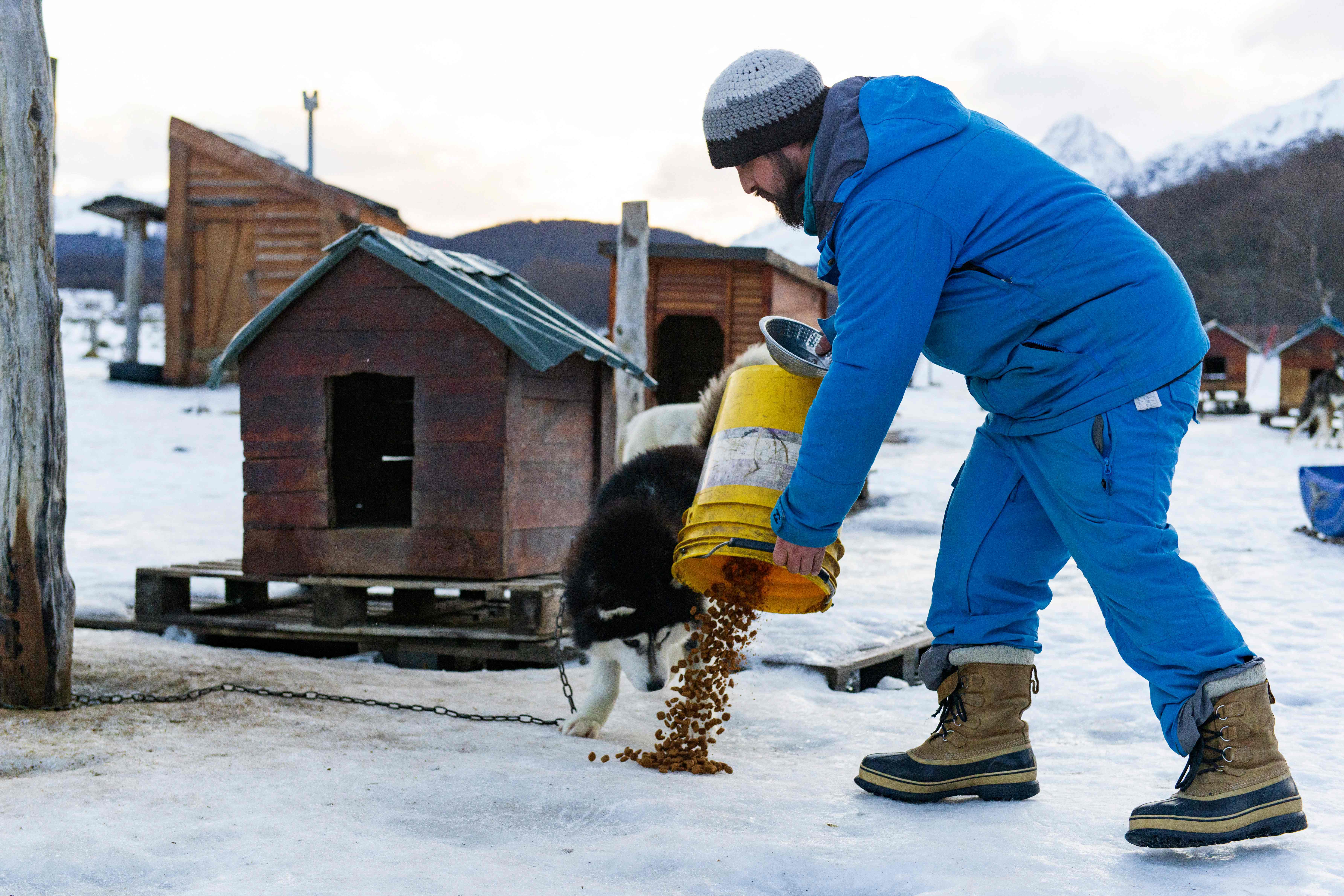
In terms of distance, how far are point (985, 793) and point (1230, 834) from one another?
0.60 meters

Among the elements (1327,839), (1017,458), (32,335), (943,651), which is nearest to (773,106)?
(1017,458)

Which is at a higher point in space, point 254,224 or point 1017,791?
point 254,224

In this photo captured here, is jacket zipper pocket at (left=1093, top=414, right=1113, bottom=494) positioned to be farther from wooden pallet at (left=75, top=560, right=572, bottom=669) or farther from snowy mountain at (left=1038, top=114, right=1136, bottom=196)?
snowy mountain at (left=1038, top=114, right=1136, bottom=196)

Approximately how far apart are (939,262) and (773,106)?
19.4 inches

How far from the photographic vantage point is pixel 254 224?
15.7 metres

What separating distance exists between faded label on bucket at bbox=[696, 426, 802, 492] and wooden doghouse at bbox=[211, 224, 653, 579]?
1.94 metres

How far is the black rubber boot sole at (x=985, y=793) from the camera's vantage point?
2.49 meters

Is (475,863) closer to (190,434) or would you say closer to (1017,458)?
(1017,458)

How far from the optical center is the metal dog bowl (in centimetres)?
253

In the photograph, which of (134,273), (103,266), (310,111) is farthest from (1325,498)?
(103,266)

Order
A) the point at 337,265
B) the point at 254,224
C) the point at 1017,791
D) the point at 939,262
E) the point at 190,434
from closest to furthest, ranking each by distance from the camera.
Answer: the point at 939,262 → the point at 1017,791 → the point at 337,265 → the point at 190,434 → the point at 254,224

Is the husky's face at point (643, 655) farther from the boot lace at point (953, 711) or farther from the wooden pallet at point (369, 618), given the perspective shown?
the boot lace at point (953, 711)

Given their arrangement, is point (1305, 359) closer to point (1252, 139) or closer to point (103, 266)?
point (103, 266)

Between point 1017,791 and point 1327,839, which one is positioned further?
point 1017,791
